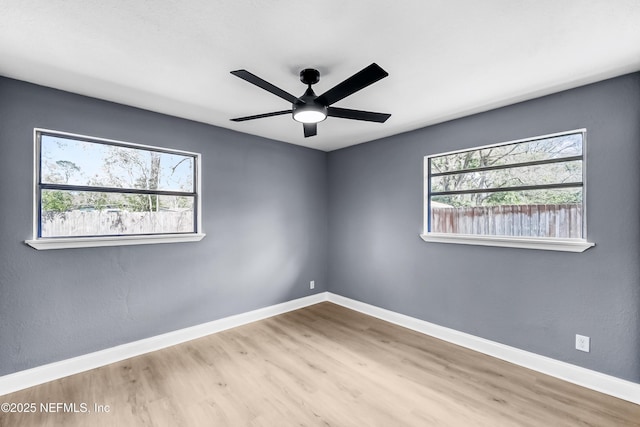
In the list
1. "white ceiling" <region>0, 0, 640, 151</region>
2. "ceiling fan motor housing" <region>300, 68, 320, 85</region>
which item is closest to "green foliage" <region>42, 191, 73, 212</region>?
"white ceiling" <region>0, 0, 640, 151</region>

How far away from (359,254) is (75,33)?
3668mm

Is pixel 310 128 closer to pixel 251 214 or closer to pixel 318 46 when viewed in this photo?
pixel 318 46

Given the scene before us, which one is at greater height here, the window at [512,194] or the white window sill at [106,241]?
Answer: the window at [512,194]

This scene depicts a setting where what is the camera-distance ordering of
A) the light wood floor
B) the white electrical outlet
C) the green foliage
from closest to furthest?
the light wood floor → the white electrical outlet → the green foliage

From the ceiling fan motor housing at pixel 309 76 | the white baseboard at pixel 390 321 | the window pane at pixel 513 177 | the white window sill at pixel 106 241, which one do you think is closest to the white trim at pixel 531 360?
the white baseboard at pixel 390 321

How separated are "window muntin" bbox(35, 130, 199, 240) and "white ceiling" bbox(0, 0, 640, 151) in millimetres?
531

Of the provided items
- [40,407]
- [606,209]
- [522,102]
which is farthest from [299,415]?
[522,102]

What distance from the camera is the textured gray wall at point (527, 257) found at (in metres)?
2.13

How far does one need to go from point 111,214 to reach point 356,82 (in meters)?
2.67

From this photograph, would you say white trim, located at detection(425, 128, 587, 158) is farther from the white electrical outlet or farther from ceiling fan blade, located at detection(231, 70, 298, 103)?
ceiling fan blade, located at detection(231, 70, 298, 103)

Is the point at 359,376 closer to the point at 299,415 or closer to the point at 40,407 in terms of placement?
the point at 299,415

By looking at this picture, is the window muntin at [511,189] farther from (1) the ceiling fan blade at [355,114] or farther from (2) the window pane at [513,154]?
(1) the ceiling fan blade at [355,114]

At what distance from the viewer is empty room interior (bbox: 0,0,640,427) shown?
5.65ft

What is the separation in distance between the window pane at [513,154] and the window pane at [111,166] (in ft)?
10.0
